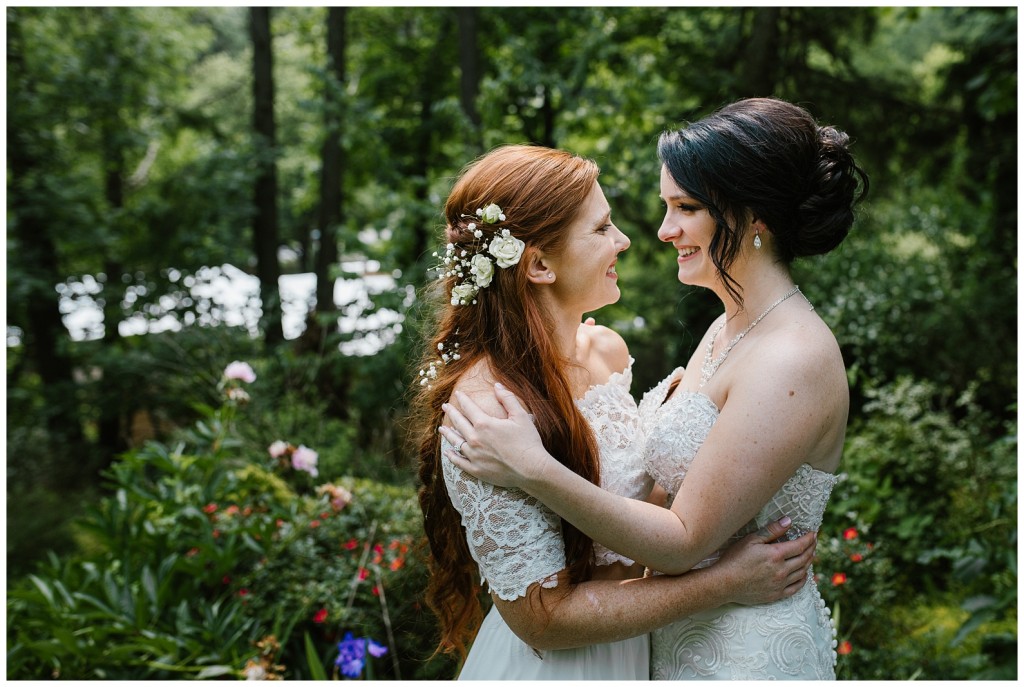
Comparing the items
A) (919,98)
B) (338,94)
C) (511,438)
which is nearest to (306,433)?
(338,94)

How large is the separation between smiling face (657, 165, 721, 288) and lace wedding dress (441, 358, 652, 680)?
0.47 metres

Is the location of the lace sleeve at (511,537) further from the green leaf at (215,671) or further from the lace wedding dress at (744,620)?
the green leaf at (215,671)

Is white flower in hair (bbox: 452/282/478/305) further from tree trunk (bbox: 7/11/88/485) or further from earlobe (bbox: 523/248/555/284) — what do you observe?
tree trunk (bbox: 7/11/88/485)

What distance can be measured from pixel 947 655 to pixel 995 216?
17.6ft

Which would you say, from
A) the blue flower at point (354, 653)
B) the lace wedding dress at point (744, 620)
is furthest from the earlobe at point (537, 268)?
the blue flower at point (354, 653)

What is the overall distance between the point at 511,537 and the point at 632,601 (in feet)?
1.13

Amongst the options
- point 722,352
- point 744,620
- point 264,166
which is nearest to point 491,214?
point 722,352

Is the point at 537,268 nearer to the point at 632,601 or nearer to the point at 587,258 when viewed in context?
the point at 587,258

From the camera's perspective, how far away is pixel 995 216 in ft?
26.2

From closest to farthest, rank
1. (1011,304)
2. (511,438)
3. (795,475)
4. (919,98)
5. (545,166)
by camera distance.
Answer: (511,438) → (795,475) → (545,166) → (1011,304) → (919,98)

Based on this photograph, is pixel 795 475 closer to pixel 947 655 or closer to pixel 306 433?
pixel 947 655

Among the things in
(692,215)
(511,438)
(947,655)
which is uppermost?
(692,215)

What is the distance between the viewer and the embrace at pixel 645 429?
6.46 feet

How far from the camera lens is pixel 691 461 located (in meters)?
2.15
